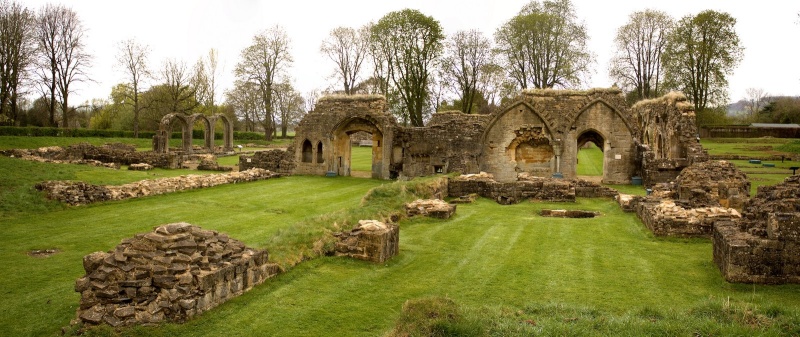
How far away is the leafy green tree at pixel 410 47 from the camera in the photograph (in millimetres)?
40500

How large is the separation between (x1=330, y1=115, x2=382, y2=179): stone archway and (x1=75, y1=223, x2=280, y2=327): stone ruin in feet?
60.9

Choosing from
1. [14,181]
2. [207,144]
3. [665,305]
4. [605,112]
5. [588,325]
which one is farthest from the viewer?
[207,144]

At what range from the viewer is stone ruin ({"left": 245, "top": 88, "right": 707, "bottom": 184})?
24453 millimetres

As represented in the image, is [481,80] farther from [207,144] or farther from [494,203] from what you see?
[494,203]

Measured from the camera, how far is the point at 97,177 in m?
18.0

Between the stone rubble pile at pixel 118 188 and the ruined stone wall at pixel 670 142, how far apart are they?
56.1 ft

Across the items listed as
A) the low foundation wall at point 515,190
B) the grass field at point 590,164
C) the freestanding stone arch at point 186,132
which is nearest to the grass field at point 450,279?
the low foundation wall at point 515,190

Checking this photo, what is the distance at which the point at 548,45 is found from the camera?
40.5 meters

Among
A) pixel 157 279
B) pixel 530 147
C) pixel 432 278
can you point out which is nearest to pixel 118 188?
pixel 157 279

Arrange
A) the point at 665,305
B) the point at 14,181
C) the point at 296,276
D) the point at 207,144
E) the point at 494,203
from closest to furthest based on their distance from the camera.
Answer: the point at 665,305
the point at 296,276
the point at 14,181
the point at 494,203
the point at 207,144

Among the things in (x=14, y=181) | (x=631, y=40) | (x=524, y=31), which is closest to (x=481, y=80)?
(x=524, y=31)

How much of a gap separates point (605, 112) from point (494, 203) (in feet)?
34.8

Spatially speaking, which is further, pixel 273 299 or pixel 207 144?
pixel 207 144

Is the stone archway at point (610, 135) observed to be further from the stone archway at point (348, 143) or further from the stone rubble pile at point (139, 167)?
the stone rubble pile at point (139, 167)
